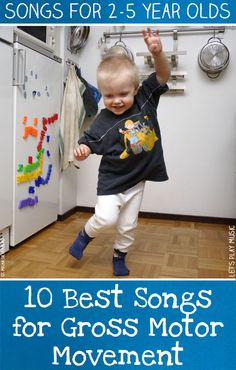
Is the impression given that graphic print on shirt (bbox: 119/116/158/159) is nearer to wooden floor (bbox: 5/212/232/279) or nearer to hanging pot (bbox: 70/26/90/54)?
wooden floor (bbox: 5/212/232/279)

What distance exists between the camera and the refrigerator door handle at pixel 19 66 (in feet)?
4.48

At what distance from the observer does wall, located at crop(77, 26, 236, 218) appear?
199cm

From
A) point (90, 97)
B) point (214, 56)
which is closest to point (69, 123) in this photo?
point (90, 97)

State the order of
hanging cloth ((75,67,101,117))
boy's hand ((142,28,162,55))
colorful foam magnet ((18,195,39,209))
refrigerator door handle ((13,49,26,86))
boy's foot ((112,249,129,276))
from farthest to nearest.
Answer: hanging cloth ((75,67,101,117)), colorful foam magnet ((18,195,39,209)), refrigerator door handle ((13,49,26,86)), boy's foot ((112,249,129,276)), boy's hand ((142,28,162,55))

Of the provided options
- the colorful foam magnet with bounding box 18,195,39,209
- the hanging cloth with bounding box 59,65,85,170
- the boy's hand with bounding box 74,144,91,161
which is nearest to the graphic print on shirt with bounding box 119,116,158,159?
the boy's hand with bounding box 74,144,91,161

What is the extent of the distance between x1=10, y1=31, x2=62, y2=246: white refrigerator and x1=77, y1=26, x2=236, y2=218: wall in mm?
505

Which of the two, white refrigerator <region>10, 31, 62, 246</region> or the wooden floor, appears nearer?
the wooden floor

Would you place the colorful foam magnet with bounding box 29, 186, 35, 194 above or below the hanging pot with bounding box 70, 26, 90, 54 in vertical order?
below

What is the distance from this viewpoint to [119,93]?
108 centimetres

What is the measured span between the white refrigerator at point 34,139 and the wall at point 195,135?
19.9 inches

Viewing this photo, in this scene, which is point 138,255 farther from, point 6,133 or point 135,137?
point 6,133

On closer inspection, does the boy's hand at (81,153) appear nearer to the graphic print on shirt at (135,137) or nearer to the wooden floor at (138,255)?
the graphic print on shirt at (135,137)

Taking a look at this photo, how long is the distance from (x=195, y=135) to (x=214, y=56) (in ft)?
1.49

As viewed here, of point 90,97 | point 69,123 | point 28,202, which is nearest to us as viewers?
point 28,202
